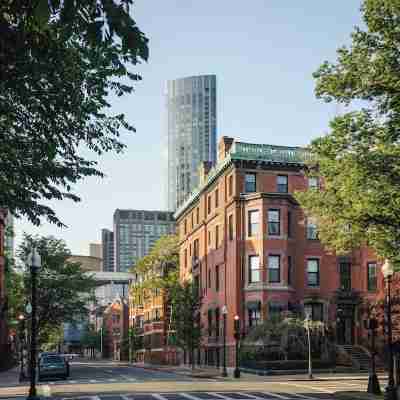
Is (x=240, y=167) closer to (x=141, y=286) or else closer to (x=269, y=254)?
(x=269, y=254)

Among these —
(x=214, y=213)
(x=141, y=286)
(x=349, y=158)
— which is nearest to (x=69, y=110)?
(x=349, y=158)

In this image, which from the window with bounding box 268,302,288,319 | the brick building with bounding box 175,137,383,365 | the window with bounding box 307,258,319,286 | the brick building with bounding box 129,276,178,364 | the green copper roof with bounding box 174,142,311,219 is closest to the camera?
the window with bounding box 268,302,288,319

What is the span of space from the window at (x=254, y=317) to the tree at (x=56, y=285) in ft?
76.7

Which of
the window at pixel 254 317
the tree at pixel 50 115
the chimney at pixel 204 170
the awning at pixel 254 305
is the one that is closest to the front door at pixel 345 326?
the window at pixel 254 317

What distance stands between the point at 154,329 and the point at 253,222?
45962mm

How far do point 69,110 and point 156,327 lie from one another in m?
85.1

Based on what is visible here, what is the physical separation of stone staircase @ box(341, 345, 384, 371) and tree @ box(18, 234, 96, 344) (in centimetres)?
2943

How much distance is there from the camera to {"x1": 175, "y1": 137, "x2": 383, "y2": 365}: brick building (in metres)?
58.4

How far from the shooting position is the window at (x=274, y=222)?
58.9 m

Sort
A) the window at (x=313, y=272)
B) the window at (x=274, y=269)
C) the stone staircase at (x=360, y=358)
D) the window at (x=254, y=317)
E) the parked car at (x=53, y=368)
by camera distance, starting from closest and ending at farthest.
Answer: the parked car at (x=53, y=368)
the stone staircase at (x=360, y=358)
the window at (x=254, y=317)
the window at (x=274, y=269)
the window at (x=313, y=272)

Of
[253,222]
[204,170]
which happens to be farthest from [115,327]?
[253,222]

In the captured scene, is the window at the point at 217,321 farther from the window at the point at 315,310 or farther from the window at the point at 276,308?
the window at the point at 315,310

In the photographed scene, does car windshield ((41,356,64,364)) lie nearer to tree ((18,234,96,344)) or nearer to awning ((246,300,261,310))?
awning ((246,300,261,310))

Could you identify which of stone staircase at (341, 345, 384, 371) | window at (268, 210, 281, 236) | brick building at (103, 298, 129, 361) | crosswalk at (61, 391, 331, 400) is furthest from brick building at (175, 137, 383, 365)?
brick building at (103, 298, 129, 361)
